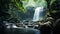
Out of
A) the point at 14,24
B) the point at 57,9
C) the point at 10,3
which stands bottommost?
the point at 14,24

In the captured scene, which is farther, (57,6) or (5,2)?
(57,6)

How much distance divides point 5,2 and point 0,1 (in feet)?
0.29

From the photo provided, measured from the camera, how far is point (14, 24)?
929 inches

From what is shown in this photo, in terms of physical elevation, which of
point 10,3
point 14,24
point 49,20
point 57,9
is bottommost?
point 14,24

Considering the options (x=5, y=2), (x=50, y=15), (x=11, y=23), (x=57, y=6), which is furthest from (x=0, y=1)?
(x=11, y=23)

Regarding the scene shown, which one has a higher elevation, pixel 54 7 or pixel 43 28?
pixel 54 7

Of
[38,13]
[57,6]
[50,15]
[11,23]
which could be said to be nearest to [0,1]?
[57,6]

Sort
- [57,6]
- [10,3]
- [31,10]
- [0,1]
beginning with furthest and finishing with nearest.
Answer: [31,10] < [57,6] < [10,3] < [0,1]

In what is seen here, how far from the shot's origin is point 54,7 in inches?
622

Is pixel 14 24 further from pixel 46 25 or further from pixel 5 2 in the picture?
pixel 5 2

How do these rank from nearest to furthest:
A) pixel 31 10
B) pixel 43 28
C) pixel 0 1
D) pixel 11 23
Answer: pixel 0 1, pixel 43 28, pixel 11 23, pixel 31 10

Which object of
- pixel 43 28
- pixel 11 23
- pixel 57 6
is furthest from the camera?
pixel 11 23

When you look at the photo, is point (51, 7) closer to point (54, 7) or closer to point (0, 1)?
point (54, 7)

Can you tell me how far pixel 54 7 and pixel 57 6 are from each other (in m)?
0.54
